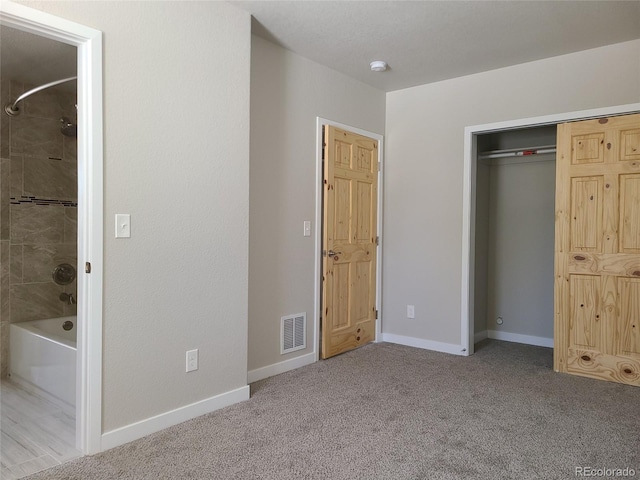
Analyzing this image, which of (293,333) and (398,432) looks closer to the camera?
(398,432)

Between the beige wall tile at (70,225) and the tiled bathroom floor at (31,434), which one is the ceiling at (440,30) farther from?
the tiled bathroom floor at (31,434)

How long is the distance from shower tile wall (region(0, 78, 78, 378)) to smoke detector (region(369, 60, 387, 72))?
2.74 m

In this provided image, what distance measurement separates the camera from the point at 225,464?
222 centimetres

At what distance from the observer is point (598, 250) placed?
362 cm

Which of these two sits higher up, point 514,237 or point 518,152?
point 518,152

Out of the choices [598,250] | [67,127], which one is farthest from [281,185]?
[598,250]

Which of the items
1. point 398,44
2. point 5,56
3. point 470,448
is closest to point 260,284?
point 470,448

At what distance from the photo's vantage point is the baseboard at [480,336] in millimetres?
4840

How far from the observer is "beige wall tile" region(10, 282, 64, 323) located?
3.84 m

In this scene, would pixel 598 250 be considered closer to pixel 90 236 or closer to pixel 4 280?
pixel 90 236

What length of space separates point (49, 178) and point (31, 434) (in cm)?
234

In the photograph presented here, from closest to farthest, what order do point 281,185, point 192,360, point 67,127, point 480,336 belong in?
point 192,360
point 281,185
point 67,127
point 480,336

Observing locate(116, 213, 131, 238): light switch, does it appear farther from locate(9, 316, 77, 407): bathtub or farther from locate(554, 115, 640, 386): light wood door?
locate(554, 115, 640, 386): light wood door

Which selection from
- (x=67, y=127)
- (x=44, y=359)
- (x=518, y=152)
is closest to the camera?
(x=44, y=359)
